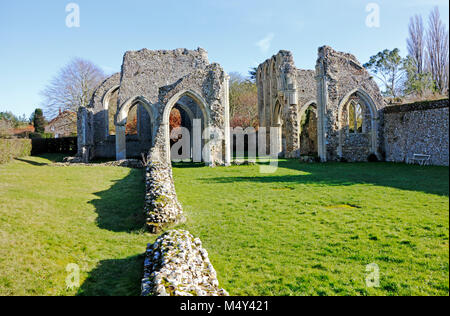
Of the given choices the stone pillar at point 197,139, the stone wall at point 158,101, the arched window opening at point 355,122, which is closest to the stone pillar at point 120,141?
the stone wall at point 158,101

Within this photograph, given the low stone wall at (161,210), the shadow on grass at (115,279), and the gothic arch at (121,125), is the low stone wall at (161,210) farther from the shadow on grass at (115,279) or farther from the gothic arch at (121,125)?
the gothic arch at (121,125)

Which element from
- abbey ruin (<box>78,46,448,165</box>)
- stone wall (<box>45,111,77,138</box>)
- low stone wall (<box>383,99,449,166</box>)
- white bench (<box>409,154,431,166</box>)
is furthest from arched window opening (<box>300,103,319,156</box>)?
stone wall (<box>45,111,77,138</box>)

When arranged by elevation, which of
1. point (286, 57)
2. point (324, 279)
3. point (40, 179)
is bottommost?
point (324, 279)

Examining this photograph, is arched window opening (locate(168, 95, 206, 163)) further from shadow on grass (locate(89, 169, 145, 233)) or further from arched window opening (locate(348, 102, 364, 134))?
arched window opening (locate(348, 102, 364, 134))

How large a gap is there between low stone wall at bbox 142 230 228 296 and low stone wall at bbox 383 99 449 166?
14.7 m

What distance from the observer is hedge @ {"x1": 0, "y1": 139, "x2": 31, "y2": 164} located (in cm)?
1967

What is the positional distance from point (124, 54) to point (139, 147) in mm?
7690

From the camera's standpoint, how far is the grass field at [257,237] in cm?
434

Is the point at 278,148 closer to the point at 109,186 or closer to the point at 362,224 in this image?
the point at 109,186

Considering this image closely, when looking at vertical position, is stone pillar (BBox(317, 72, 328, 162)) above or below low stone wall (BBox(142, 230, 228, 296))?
above
